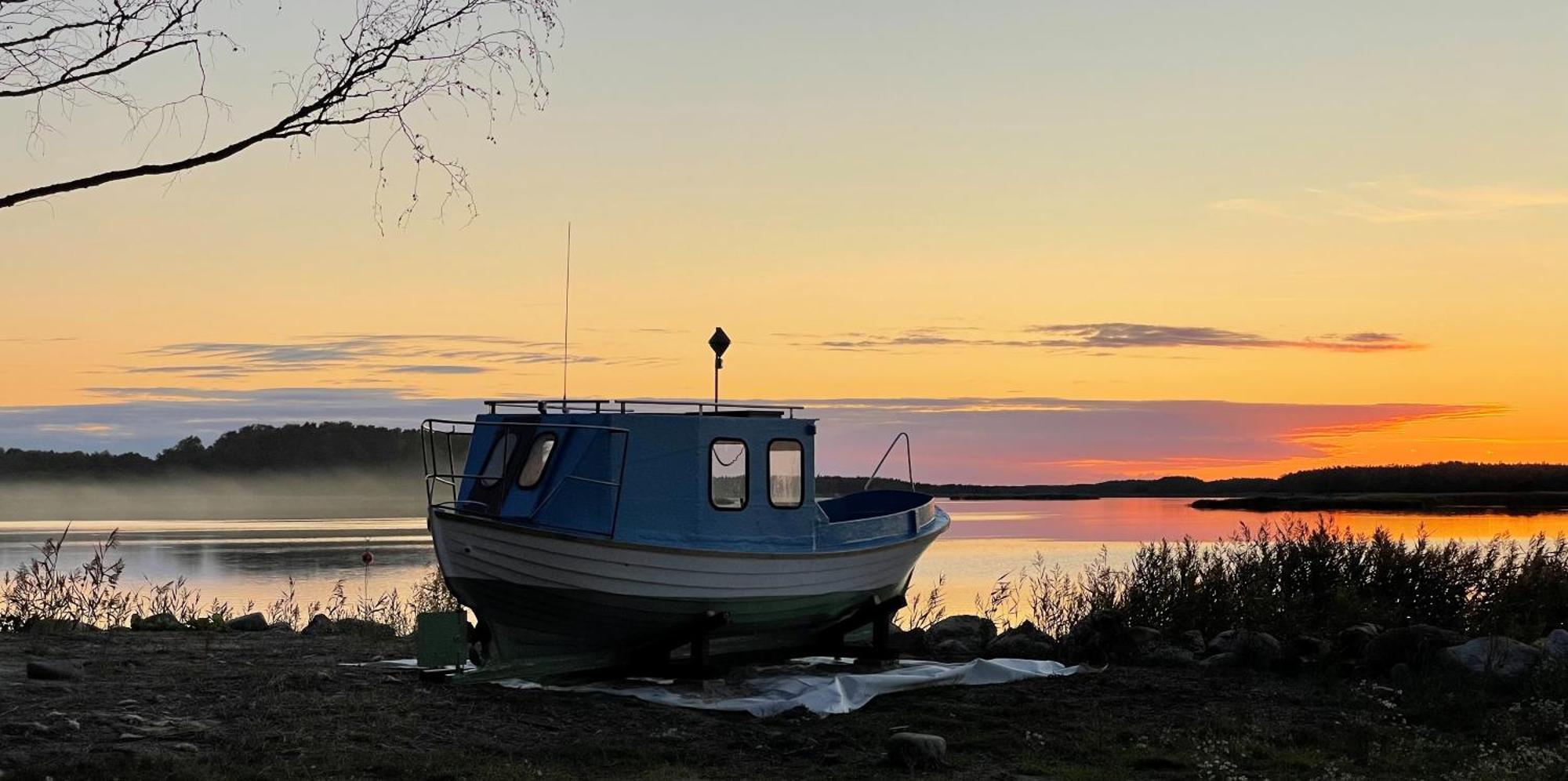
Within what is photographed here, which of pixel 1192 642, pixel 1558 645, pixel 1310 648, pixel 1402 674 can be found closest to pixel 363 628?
pixel 1192 642

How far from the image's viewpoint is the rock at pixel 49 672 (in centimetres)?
1297

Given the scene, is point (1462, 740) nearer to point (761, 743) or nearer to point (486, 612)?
point (761, 743)

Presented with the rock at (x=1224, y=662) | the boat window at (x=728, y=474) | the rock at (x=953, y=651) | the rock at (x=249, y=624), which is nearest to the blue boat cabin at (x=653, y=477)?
the boat window at (x=728, y=474)

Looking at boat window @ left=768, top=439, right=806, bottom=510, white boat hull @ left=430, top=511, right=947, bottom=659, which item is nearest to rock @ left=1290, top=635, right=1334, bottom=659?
white boat hull @ left=430, top=511, right=947, bottom=659

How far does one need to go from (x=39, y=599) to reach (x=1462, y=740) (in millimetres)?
16405

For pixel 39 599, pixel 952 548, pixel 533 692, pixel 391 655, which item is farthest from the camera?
pixel 952 548

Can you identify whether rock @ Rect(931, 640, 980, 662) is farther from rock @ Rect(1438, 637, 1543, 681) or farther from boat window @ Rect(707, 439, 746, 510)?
rock @ Rect(1438, 637, 1543, 681)

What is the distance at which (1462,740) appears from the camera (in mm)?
12102

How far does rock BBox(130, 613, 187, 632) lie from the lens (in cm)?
1871

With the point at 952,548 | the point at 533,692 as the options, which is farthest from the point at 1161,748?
the point at 952,548

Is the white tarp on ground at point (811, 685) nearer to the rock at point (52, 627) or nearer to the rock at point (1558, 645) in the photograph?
the rock at point (1558, 645)

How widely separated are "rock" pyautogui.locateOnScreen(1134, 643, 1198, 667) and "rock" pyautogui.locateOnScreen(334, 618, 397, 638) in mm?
9446

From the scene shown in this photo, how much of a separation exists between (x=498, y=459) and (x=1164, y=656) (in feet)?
24.6

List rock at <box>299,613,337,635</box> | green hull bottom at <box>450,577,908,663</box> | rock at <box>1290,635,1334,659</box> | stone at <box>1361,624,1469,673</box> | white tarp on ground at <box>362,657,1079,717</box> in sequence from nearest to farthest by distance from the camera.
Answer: white tarp on ground at <box>362,657,1079,717</box>, green hull bottom at <box>450,577,908,663</box>, stone at <box>1361,624,1469,673</box>, rock at <box>1290,635,1334,659</box>, rock at <box>299,613,337,635</box>
